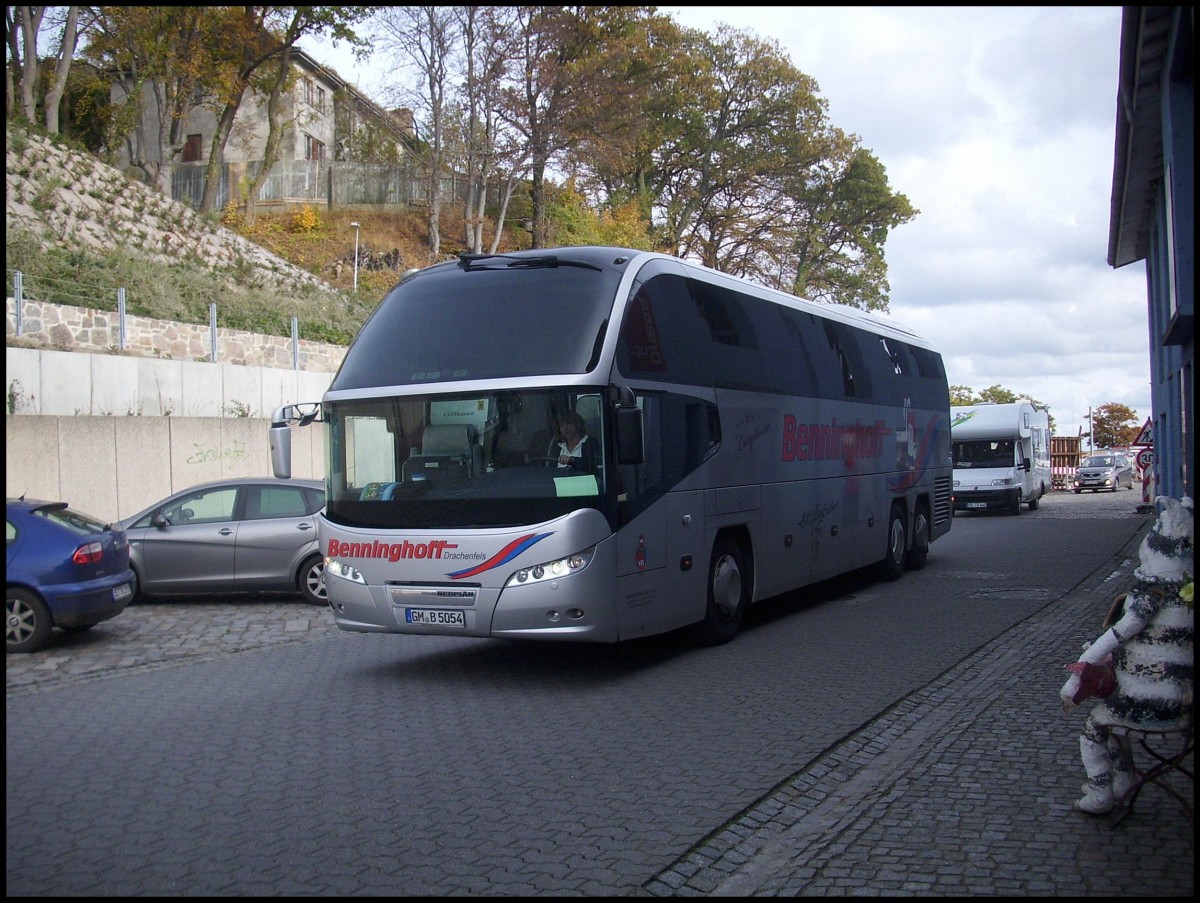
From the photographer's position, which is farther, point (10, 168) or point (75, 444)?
point (10, 168)

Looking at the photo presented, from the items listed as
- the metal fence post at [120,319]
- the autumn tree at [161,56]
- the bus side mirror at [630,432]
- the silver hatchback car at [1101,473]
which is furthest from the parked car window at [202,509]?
the silver hatchback car at [1101,473]

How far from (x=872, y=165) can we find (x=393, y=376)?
44.7 metres

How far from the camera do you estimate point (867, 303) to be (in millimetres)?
52375

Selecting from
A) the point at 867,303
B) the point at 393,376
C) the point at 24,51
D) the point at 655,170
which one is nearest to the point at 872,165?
the point at 867,303

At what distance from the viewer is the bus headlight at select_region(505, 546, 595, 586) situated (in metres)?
8.92

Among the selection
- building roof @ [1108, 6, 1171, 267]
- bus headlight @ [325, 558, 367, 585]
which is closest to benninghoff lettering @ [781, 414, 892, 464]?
building roof @ [1108, 6, 1171, 267]

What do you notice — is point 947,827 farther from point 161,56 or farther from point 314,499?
point 161,56

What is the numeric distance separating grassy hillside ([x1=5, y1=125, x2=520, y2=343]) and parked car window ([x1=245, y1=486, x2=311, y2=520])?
732 cm

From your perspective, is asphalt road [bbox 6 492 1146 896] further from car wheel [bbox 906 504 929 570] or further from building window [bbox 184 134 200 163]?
building window [bbox 184 134 200 163]

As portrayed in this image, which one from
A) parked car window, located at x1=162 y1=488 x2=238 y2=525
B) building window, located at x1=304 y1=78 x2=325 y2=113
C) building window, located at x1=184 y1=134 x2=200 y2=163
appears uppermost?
building window, located at x1=304 y1=78 x2=325 y2=113

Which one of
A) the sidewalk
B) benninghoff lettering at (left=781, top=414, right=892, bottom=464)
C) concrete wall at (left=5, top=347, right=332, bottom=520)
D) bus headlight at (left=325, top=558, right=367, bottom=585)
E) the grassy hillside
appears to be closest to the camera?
the sidewalk

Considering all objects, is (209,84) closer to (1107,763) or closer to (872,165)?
(872,165)

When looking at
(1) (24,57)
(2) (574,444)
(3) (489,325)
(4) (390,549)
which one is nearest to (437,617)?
(4) (390,549)

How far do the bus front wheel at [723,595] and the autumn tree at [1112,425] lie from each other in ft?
345
